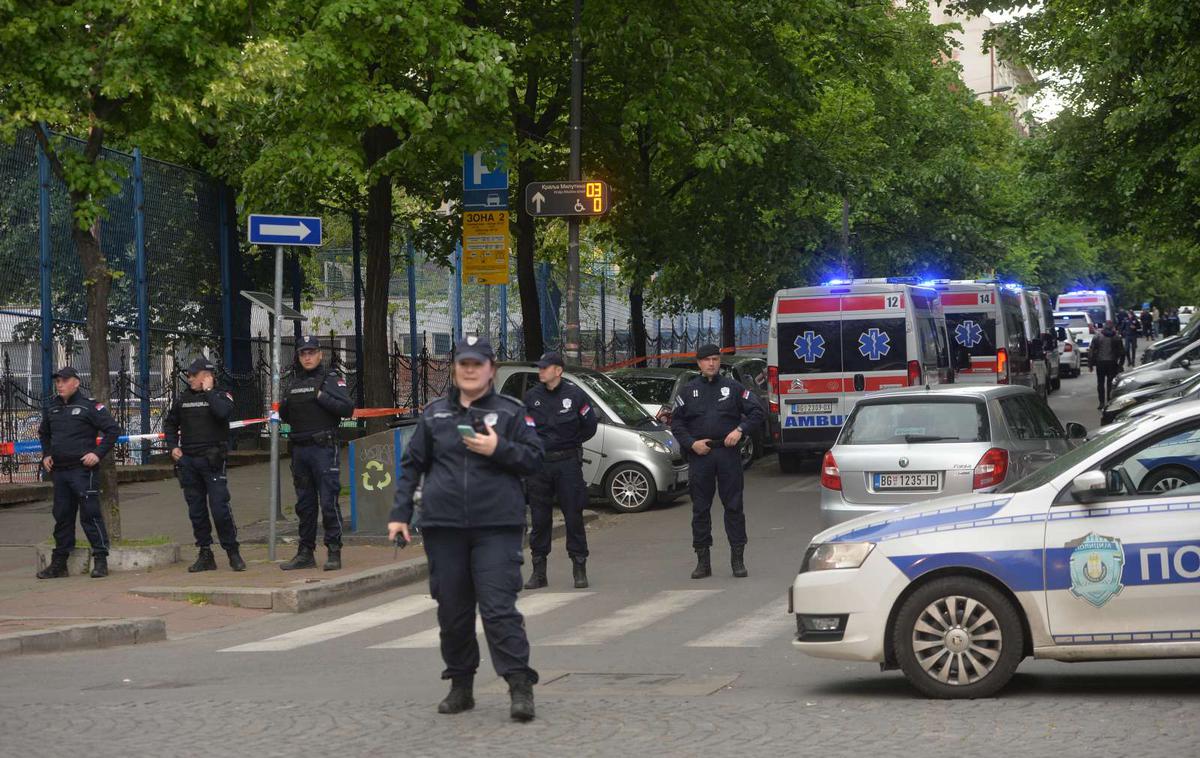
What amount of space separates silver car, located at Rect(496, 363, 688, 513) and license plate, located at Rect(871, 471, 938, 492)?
658 centimetres

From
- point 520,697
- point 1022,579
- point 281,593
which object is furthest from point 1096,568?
point 281,593

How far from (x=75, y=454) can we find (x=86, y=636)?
3.07 meters

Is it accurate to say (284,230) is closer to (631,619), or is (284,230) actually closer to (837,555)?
(631,619)

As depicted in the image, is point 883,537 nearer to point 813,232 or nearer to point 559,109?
point 559,109

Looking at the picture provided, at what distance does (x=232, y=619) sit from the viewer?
12516 millimetres

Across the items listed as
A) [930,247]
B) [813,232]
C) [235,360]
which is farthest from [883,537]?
[930,247]

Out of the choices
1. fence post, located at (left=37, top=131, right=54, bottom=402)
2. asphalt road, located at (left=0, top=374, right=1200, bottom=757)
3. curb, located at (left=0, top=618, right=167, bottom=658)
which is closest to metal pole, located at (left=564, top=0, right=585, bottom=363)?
fence post, located at (left=37, top=131, right=54, bottom=402)

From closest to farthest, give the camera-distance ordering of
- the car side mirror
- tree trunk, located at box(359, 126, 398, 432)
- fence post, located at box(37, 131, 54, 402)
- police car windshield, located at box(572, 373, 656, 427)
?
the car side mirror → police car windshield, located at box(572, 373, 656, 427) → fence post, located at box(37, 131, 54, 402) → tree trunk, located at box(359, 126, 398, 432)

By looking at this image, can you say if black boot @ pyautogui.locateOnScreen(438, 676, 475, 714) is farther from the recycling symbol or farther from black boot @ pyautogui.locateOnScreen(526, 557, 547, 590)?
the recycling symbol

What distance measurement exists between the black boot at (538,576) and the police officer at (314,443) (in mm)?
1662

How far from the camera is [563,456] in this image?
13.5 metres

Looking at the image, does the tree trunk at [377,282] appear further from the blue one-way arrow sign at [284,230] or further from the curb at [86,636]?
the curb at [86,636]

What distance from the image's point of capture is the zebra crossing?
1066 cm

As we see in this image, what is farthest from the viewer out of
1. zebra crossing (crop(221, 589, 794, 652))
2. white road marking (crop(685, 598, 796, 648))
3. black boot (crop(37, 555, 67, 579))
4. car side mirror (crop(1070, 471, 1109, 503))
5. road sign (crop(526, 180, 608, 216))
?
road sign (crop(526, 180, 608, 216))
